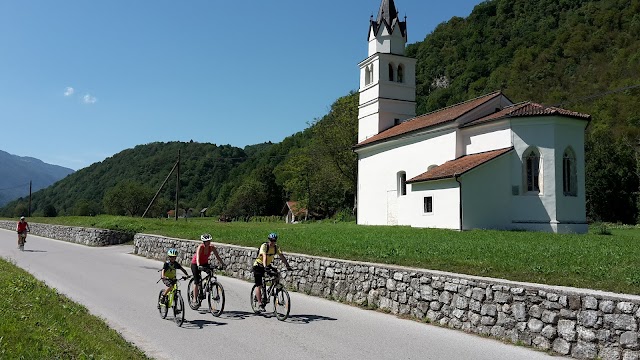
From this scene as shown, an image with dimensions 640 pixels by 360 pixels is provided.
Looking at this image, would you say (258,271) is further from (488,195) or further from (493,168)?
(493,168)

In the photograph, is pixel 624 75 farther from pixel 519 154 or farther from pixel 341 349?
pixel 341 349

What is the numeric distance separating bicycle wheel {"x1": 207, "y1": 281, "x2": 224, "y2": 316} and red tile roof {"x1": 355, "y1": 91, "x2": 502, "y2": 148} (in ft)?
71.4

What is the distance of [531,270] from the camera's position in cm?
934

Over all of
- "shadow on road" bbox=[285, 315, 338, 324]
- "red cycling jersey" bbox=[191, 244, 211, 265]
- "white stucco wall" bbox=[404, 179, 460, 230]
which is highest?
"white stucco wall" bbox=[404, 179, 460, 230]

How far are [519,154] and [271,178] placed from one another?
75.2 metres

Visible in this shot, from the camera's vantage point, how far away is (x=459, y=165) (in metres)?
27.3

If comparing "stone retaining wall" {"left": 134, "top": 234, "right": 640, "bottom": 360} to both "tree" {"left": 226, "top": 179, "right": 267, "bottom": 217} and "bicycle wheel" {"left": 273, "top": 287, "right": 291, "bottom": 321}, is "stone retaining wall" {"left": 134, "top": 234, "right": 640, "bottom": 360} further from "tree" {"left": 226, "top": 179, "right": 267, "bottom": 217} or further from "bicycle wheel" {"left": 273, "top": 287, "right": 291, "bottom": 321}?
"tree" {"left": 226, "top": 179, "right": 267, "bottom": 217}

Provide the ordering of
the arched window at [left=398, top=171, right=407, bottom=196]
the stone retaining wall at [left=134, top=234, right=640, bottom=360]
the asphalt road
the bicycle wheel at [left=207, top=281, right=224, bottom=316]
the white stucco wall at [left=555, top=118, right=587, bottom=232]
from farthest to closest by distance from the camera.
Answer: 1. the arched window at [left=398, top=171, right=407, bottom=196]
2. the white stucco wall at [left=555, top=118, right=587, bottom=232]
3. the bicycle wheel at [left=207, top=281, right=224, bottom=316]
4. the asphalt road
5. the stone retaining wall at [left=134, top=234, right=640, bottom=360]

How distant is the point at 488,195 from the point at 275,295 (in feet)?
63.3

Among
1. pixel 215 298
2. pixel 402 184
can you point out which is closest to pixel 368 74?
pixel 402 184

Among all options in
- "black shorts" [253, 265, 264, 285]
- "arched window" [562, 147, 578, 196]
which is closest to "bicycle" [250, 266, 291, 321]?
"black shorts" [253, 265, 264, 285]

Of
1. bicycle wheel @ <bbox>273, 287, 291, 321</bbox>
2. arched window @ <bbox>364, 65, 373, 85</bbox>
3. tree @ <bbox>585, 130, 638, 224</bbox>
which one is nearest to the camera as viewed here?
bicycle wheel @ <bbox>273, 287, 291, 321</bbox>

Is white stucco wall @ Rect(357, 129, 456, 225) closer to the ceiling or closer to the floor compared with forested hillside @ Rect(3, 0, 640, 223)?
closer to the floor

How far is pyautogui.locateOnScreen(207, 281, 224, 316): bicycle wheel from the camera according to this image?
10009mm
